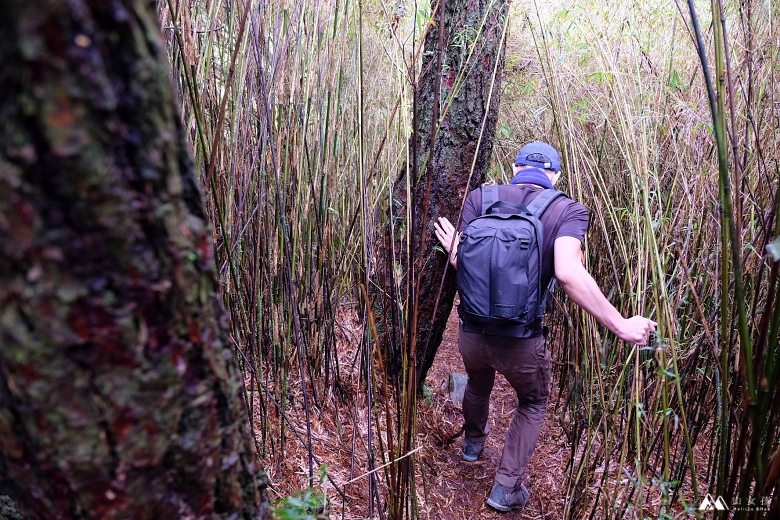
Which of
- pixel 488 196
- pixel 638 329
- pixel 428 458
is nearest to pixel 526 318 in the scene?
pixel 638 329

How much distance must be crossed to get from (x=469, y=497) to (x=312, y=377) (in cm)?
93

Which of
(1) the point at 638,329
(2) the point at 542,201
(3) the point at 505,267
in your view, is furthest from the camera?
(2) the point at 542,201

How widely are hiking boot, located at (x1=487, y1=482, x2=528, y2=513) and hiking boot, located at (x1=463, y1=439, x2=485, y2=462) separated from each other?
0.88 feet

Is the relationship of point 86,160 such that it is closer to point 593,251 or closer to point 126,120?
point 126,120

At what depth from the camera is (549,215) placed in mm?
1867

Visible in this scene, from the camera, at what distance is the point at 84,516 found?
1.37ft

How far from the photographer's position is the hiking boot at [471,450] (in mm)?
2311

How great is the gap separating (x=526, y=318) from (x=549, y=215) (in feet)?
1.39

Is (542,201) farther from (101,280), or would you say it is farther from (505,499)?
(101,280)

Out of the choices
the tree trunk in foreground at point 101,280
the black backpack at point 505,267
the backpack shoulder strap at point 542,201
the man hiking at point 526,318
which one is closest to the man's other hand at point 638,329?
the man hiking at point 526,318

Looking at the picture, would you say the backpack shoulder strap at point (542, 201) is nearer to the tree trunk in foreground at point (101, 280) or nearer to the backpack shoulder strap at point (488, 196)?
the backpack shoulder strap at point (488, 196)

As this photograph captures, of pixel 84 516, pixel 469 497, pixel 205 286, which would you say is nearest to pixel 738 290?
pixel 205 286

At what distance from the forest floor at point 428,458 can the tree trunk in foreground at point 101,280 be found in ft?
3.05

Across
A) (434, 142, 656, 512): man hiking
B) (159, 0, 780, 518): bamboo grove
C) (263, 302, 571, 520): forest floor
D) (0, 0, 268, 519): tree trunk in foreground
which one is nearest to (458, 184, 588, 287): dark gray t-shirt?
(434, 142, 656, 512): man hiking
